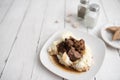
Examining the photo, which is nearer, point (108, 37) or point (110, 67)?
point (110, 67)

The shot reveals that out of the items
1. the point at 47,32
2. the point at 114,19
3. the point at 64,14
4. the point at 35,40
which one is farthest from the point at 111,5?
the point at 35,40

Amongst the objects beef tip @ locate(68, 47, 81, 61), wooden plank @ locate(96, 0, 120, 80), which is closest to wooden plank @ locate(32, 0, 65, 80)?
beef tip @ locate(68, 47, 81, 61)

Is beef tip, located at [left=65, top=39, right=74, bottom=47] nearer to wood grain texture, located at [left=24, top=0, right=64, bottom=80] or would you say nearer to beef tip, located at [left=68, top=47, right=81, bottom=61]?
beef tip, located at [left=68, top=47, right=81, bottom=61]

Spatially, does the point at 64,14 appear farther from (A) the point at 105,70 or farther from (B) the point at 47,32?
(A) the point at 105,70

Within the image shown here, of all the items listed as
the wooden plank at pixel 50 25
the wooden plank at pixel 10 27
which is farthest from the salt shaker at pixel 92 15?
the wooden plank at pixel 10 27

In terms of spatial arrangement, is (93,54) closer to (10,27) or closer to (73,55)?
(73,55)

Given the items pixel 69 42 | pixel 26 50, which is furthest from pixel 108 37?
pixel 26 50

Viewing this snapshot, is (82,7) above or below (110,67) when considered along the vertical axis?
above
